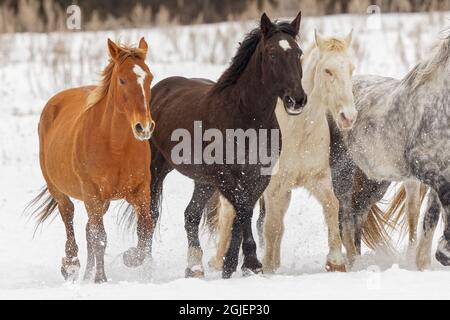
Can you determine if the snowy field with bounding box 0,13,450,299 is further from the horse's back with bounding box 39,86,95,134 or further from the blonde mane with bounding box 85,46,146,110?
the blonde mane with bounding box 85,46,146,110

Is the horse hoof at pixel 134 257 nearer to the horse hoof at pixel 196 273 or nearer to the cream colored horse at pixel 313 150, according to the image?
the horse hoof at pixel 196 273

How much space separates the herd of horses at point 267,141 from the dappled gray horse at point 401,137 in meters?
0.01

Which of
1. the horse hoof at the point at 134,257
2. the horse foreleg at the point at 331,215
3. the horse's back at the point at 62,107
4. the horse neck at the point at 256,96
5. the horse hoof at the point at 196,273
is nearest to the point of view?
the horse neck at the point at 256,96

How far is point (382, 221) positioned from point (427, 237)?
977 mm

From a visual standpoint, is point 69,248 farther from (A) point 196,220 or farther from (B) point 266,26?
(B) point 266,26

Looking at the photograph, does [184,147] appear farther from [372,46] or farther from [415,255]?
[372,46]

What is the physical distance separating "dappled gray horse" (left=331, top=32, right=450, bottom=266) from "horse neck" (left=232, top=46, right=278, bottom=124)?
113cm

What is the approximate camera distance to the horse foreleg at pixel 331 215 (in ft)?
25.6

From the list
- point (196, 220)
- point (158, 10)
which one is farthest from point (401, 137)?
point (158, 10)

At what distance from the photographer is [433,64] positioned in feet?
25.3

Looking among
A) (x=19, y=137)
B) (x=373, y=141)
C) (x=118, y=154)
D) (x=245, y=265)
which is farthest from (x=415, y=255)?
(x=19, y=137)

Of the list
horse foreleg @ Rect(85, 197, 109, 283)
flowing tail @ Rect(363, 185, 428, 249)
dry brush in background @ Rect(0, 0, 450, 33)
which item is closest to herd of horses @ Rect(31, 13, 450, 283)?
horse foreleg @ Rect(85, 197, 109, 283)

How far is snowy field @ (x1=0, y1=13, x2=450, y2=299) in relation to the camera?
6500 mm

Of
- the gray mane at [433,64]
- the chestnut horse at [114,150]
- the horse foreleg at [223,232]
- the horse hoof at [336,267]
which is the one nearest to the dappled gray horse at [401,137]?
the gray mane at [433,64]
